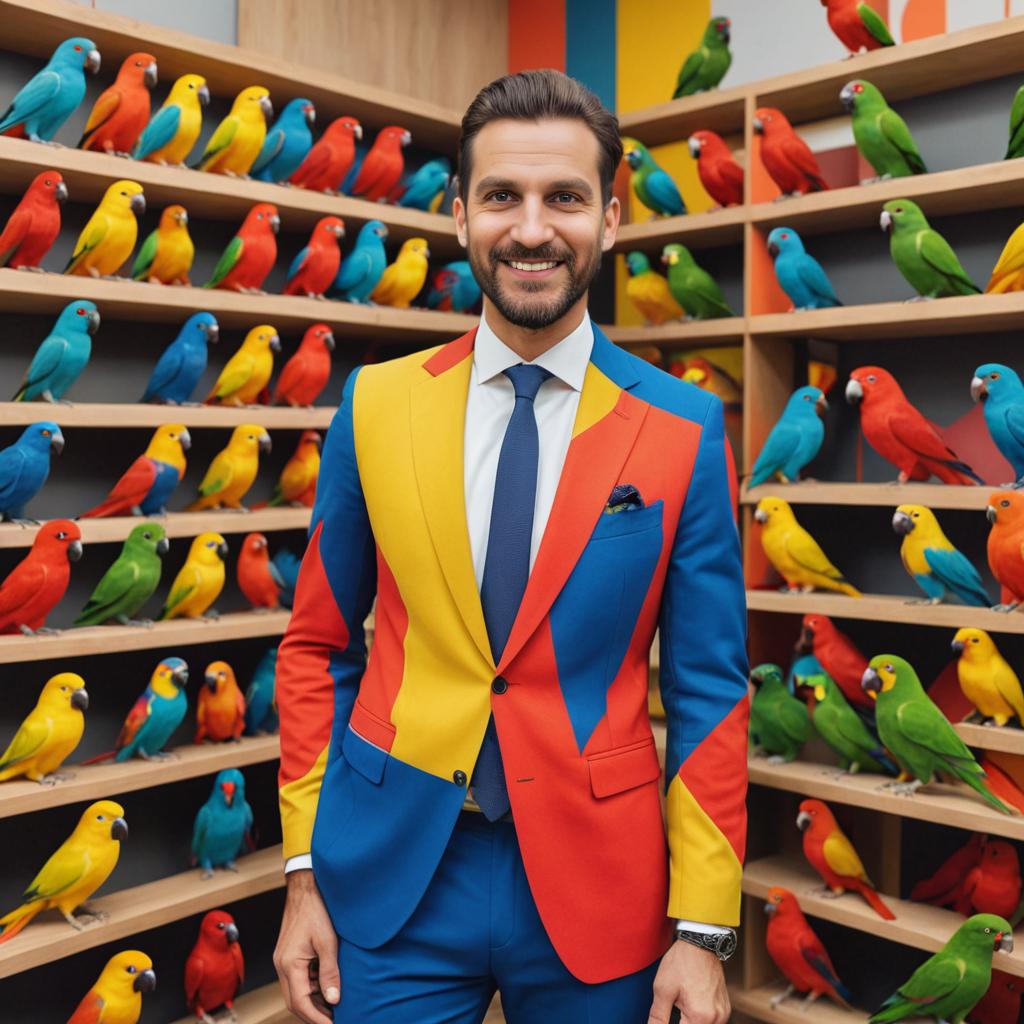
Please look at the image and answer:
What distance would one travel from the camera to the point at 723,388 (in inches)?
111

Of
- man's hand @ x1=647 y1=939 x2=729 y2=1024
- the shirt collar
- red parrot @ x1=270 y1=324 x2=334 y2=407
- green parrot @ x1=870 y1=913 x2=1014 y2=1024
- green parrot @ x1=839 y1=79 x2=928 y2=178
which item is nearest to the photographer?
man's hand @ x1=647 y1=939 x2=729 y2=1024

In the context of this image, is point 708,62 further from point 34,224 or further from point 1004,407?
point 34,224

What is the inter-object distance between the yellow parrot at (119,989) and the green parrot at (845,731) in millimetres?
1495

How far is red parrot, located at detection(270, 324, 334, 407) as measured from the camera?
257cm

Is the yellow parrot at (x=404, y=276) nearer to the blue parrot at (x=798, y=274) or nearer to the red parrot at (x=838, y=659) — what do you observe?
the blue parrot at (x=798, y=274)

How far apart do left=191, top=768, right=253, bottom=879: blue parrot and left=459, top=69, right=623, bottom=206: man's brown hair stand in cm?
155

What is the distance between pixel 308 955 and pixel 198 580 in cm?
123

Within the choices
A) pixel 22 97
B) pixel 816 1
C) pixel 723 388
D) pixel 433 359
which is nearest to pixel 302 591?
pixel 433 359

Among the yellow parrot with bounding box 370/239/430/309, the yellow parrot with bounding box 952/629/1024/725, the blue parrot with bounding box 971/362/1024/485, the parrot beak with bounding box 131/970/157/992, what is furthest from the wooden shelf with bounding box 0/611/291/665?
the blue parrot with bounding box 971/362/1024/485

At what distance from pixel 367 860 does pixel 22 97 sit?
66.6 inches

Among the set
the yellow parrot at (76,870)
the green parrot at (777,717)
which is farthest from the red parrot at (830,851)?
the yellow parrot at (76,870)

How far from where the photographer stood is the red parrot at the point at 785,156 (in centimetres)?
240

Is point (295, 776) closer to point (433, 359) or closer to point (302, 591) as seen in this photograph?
point (302, 591)

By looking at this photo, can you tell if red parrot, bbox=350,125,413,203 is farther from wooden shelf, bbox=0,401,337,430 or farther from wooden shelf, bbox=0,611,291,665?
wooden shelf, bbox=0,611,291,665
